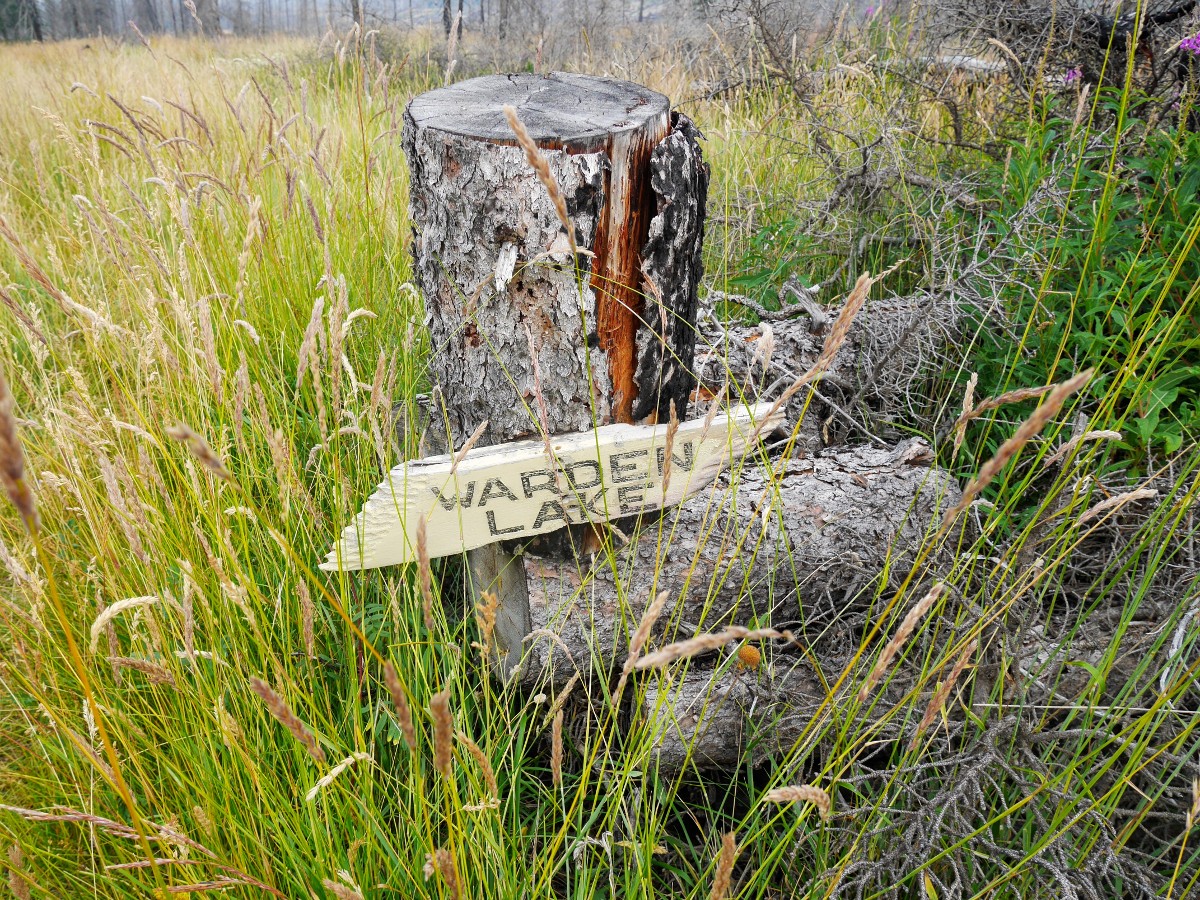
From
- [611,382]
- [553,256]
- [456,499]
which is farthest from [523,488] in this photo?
[553,256]

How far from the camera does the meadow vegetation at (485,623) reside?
3.57 ft

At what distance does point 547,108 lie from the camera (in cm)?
153

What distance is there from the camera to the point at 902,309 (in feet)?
7.61

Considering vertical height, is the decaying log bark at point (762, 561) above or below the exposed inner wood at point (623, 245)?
below

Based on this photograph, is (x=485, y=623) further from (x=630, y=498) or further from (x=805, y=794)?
(x=630, y=498)

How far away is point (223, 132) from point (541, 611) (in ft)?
10.5

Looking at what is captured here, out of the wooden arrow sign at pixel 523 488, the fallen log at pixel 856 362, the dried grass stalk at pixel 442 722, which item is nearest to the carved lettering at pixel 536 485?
the wooden arrow sign at pixel 523 488

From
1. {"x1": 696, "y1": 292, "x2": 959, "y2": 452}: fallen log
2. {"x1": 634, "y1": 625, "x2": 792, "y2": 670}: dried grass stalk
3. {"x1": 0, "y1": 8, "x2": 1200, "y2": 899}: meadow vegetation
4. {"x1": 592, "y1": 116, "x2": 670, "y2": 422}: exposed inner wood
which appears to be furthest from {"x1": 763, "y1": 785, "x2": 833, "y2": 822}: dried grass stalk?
{"x1": 696, "y1": 292, "x2": 959, "y2": 452}: fallen log

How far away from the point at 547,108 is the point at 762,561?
1.06m

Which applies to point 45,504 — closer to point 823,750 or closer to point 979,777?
point 823,750

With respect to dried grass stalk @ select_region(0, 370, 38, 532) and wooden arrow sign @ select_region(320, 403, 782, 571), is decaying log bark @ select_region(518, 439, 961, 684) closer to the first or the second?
wooden arrow sign @ select_region(320, 403, 782, 571)

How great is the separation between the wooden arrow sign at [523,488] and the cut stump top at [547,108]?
55cm

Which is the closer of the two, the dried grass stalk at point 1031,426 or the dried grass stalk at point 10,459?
the dried grass stalk at point 10,459

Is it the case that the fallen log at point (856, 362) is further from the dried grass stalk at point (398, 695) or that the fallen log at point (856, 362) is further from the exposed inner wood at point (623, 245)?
the dried grass stalk at point (398, 695)
